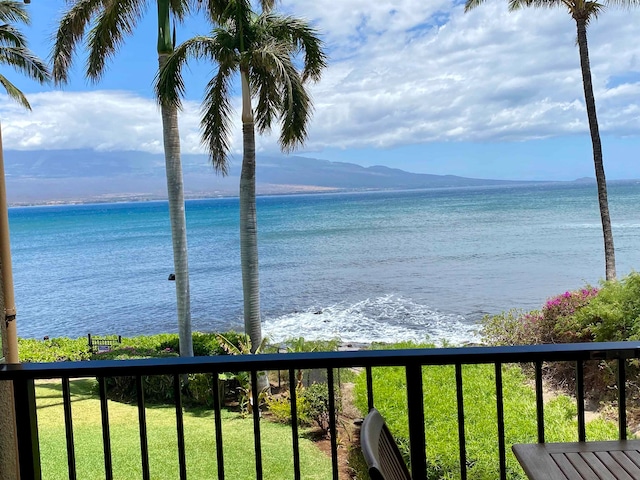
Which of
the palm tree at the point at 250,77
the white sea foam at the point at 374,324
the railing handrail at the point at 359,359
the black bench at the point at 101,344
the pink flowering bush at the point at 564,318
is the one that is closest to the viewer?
the railing handrail at the point at 359,359

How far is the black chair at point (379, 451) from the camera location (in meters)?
0.98

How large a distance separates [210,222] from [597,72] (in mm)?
44390

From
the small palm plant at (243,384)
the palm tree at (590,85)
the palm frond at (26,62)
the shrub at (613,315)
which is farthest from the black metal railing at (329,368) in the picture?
the palm frond at (26,62)

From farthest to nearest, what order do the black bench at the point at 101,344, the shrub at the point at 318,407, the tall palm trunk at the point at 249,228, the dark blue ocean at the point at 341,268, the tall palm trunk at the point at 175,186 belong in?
the dark blue ocean at the point at 341,268
the black bench at the point at 101,344
the tall palm trunk at the point at 249,228
the tall palm trunk at the point at 175,186
the shrub at the point at 318,407

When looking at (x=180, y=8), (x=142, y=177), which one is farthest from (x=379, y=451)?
(x=142, y=177)

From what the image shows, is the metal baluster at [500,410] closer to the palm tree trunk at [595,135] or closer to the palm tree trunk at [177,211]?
the palm tree trunk at [177,211]

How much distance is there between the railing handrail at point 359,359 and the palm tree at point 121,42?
9.22m

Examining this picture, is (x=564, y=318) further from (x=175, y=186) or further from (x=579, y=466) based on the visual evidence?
(x=579, y=466)

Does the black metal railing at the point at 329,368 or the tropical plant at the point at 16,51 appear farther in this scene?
the tropical plant at the point at 16,51

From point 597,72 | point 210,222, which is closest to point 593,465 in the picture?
point 210,222

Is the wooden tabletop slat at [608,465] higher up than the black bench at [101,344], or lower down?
higher up

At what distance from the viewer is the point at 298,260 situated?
36031 mm

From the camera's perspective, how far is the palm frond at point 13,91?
1753 centimetres

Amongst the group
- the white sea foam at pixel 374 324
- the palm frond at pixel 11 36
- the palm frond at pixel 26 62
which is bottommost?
the white sea foam at pixel 374 324
